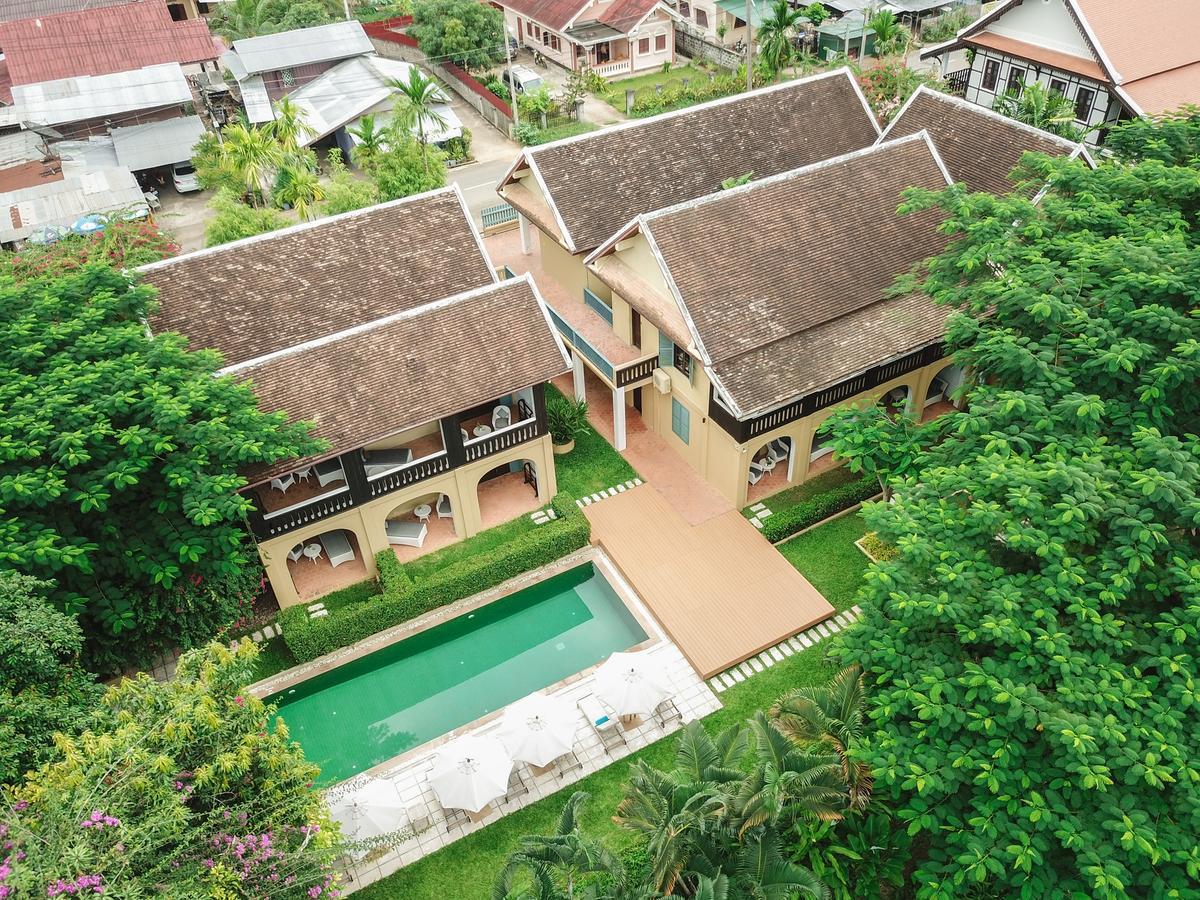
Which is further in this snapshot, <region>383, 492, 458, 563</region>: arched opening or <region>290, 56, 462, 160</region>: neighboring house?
<region>290, 56, 462, 160</region>: neighboring house

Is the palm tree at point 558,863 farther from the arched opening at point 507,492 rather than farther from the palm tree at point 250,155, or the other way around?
the palm tree at point 250,155

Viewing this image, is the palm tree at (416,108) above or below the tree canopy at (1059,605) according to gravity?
above

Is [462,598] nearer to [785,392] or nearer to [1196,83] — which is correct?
[785,392]

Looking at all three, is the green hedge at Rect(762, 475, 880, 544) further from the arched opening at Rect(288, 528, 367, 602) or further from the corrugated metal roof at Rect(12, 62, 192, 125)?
the corrugated metal roof at Rect(12, 62, 192, 125)

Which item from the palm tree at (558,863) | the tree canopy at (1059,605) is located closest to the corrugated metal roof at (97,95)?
the tree canopy at (1059,605)

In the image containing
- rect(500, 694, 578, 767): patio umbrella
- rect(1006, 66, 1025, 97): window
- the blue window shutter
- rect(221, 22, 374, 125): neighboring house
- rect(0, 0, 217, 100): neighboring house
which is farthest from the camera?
rect(221, 22, 374, 125): neighboring house

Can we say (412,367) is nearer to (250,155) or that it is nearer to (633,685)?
(633,685)

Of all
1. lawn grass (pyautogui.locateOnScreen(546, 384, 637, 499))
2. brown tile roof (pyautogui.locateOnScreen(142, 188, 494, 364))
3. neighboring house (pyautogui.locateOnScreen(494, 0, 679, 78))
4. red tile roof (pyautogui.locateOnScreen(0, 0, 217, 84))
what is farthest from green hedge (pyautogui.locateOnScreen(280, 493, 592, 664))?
red tile roof (pyautogui.locateOnScreen(0, 0, 217, 84))
